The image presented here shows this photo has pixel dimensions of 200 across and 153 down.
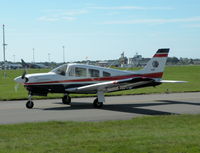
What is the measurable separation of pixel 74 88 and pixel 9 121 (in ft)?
18.9

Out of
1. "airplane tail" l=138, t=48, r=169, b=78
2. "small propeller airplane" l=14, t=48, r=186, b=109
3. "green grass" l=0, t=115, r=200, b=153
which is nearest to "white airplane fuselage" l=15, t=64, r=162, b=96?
"small propeller airplane" l=14, t=48, r=186, b=109

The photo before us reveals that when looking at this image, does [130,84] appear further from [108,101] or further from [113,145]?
[113,145]

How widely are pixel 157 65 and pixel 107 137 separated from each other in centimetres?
1220

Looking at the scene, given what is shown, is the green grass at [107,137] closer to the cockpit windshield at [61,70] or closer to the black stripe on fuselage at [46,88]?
the black stripe on fuselage at [46,88]

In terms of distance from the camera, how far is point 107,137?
9156mm

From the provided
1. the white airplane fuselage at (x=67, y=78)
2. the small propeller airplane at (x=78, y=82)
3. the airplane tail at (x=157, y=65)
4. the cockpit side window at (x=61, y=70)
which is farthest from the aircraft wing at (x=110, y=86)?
the airplane tail at (x=157, y=65)

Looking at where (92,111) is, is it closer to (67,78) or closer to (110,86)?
(110,86)

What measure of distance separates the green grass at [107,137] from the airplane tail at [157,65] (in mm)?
7991

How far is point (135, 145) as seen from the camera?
26.3 feet

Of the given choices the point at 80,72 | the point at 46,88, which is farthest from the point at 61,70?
the point at 46,88

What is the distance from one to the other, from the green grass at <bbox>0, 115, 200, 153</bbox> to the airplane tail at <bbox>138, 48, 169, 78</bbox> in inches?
315

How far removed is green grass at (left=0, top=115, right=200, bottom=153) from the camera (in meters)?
7.69

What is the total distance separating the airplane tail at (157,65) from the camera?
2072 cm

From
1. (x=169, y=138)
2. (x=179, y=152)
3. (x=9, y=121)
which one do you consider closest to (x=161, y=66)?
(x=9, y=121)
